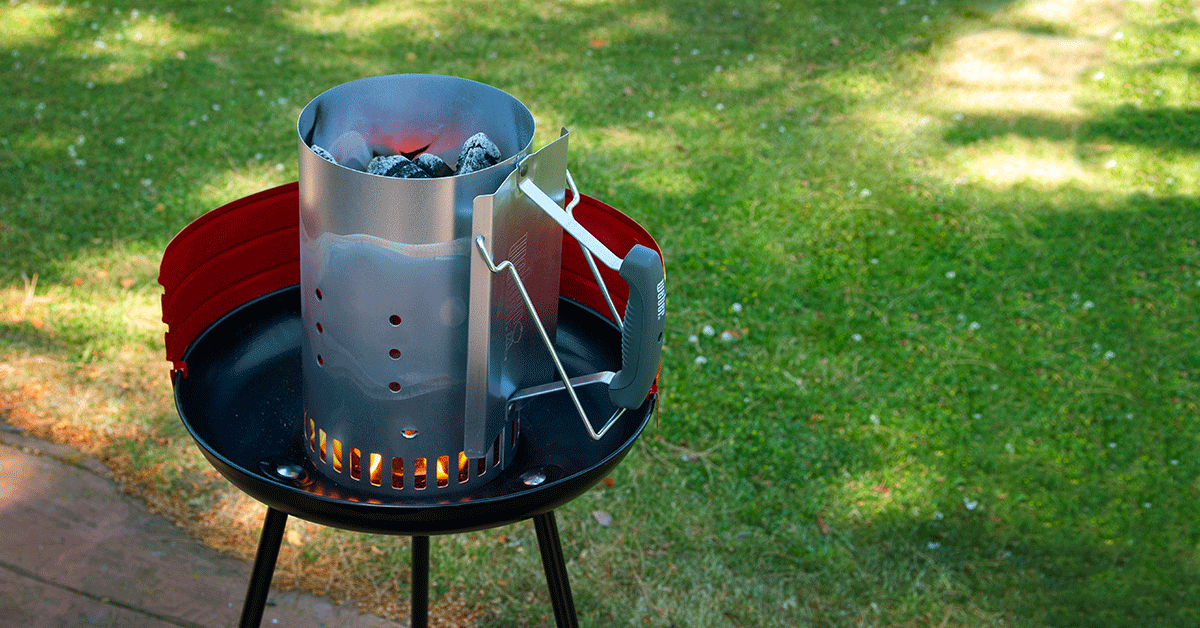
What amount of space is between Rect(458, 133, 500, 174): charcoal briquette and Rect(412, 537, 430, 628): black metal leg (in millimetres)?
1010

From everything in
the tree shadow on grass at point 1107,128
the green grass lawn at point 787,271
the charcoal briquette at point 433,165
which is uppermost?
the charcoal briquette at point 433,165

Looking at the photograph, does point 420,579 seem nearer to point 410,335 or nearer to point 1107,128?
point 410,335

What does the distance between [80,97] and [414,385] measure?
15.7 feet

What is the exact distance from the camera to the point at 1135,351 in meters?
4.13

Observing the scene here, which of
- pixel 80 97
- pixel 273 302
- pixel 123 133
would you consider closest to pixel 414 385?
pixel 273 302

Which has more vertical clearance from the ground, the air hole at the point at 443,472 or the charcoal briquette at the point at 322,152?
the charcoal briquette at the point at 322,152

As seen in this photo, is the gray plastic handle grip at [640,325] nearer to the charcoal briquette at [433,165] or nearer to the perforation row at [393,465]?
the perforation row at [393,465]

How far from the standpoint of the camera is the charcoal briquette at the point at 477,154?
5.52ft

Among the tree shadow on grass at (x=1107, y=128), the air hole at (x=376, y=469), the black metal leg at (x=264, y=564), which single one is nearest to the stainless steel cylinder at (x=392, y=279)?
the air hole at (x=376, y=469)

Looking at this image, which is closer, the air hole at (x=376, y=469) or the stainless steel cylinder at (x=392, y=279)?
the stainless steel cylinder at (x=392, y=279)

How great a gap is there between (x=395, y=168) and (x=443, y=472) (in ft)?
1.75

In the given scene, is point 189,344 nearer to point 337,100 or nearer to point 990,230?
point 337,100

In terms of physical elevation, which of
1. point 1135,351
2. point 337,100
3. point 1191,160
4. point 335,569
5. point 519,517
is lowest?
point 335,569

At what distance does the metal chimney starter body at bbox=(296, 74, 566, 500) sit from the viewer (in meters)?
1.50
